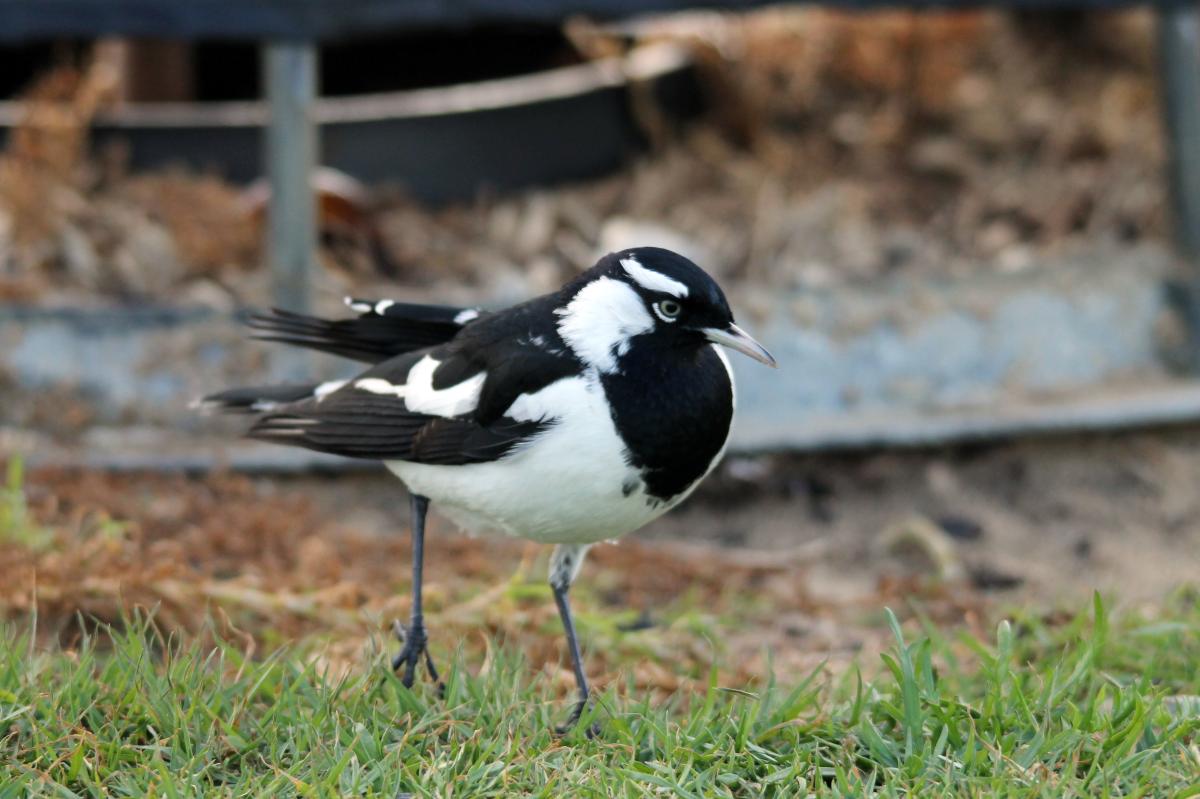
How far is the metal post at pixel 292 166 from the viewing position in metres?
5.85

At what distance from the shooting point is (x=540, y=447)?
3.42m

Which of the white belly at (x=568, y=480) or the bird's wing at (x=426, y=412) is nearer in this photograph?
the white belly at (x=568, y=480)

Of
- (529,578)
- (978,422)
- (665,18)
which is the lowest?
(529,578)

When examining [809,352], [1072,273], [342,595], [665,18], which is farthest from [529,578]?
[665,18]

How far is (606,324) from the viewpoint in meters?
3.48

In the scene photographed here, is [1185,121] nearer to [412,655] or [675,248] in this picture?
[675,248]

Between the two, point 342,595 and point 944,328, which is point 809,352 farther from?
point 342,595

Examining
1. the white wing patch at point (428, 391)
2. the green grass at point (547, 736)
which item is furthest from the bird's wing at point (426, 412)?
the green grass at point (547, 736)

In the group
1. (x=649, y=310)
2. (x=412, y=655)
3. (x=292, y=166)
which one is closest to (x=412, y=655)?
(x=412, y=655)

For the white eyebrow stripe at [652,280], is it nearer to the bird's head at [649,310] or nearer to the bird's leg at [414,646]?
the bird's head at [649,310]

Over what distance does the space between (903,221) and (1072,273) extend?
2.73ft

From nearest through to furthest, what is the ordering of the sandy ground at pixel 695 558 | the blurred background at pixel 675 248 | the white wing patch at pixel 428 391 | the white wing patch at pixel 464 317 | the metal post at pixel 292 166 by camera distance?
1. the white wing patch at pixel 428 391
2. the white wing patch at pixel 464 317
3. the sandy ground at pixel 695 558
4. the blurred background at pixel 675 248
5. the metal post at pixel 292 166

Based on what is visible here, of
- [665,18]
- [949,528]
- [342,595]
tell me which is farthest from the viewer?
[665,18]

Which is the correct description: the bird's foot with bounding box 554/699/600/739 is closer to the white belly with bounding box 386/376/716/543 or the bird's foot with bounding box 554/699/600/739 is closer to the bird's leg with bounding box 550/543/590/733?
the bird's leg with bounding box 550/543/590/733
